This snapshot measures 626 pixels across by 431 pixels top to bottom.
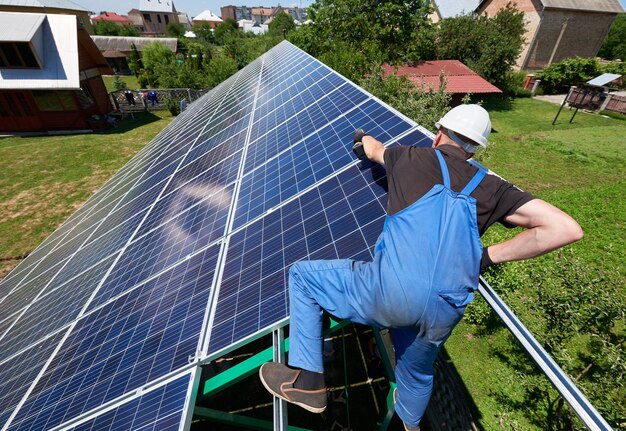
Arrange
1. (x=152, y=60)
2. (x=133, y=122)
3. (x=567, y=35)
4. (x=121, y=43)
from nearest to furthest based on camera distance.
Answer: (x=133, y=122) → (x=567, y=35) → (x=152, y=60) → (x=121, y=43)

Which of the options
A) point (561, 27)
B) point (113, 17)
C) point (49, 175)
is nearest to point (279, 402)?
point (49, 175)

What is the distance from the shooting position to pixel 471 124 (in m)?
2.91

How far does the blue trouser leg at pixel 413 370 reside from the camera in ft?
8.84

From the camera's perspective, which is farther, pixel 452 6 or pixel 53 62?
pixel 452 6

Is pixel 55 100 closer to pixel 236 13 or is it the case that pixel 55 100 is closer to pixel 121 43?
pixel 121 43

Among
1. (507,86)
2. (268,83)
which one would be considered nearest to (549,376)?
(268,83)

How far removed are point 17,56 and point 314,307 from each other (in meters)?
36.5

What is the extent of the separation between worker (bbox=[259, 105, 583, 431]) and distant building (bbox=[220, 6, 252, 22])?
20868 cm

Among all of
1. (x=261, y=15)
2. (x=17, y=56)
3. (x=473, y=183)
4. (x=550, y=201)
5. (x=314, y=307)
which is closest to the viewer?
(x=473, y=183)

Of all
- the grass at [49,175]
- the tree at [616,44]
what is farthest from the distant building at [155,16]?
the tree at [616,44]

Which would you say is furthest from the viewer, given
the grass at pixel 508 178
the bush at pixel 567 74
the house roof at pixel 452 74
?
the bush at pixel 567 74

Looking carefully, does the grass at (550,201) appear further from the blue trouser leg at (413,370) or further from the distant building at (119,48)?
the distant building at (119,48)

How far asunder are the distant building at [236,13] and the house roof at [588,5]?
175 metres

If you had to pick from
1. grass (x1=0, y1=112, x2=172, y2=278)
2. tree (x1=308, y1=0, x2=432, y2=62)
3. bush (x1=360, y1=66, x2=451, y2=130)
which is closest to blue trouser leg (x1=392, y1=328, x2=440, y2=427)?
bush (x1=360, y1=66, x2=451, y2=130)
